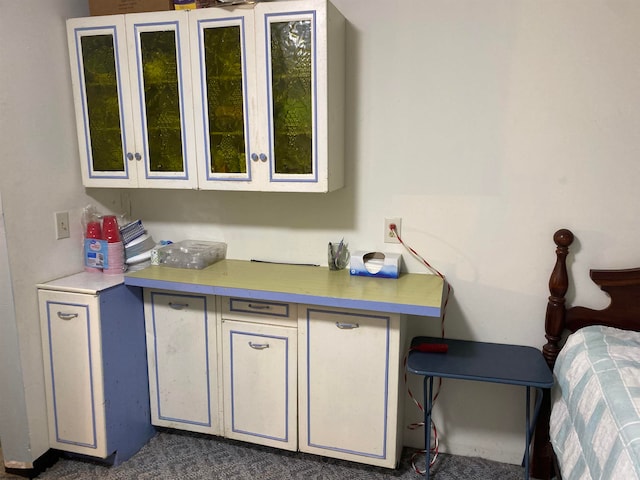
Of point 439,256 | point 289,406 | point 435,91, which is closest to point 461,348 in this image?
point 439,256

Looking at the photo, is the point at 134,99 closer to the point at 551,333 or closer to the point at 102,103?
the point at 102,103

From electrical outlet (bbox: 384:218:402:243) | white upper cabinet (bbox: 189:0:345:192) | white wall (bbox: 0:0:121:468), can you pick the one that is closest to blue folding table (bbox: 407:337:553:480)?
electrical outlet (bbox: 384:218:402:243)

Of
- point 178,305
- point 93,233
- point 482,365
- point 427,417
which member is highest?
point 93,233

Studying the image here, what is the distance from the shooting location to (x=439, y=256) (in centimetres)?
226

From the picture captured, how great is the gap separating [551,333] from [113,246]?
200 centimetres

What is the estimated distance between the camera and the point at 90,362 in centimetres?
216

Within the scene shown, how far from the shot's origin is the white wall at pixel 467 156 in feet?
6.55

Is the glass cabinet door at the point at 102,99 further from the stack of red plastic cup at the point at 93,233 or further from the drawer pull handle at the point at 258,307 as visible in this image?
the drawer pull handle at the point at 258,307

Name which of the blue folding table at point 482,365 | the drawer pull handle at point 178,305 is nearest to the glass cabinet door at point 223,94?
the drawer pull handle at point 178,305

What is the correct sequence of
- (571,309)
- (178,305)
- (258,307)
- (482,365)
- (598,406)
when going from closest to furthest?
1. (598,406)
2. (482,365)
3. (571,309)
4. (258,307)
5. (178,305)

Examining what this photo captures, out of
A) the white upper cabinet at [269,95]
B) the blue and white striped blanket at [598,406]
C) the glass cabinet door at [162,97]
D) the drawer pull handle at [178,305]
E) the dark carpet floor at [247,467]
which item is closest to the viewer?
the blue and white striped blanket at [598,406]

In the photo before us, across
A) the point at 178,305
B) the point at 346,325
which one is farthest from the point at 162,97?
the point at 346,325

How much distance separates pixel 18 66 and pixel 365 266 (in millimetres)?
1672

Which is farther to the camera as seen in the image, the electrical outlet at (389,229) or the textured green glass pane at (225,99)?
the electrical outlet at (389,229)
